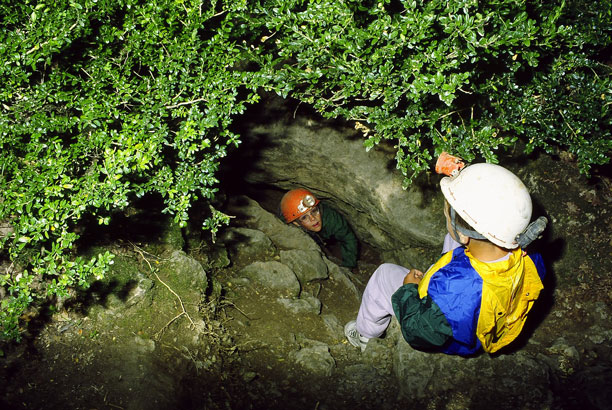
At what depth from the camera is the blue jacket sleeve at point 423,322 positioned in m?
3.04

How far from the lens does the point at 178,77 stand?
9.71 ft

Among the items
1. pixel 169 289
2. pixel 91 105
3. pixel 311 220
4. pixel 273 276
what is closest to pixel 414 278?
pixel 273 276

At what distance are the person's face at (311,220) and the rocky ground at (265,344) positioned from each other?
1.84m

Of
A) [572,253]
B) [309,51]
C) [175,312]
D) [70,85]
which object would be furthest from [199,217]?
[572,253]

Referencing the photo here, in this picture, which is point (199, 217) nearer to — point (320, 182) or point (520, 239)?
point (320, 182)

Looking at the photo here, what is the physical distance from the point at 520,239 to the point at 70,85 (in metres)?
3.59

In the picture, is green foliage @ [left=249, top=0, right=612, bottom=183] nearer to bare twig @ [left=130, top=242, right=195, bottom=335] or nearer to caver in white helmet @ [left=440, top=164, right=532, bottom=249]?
caver in white helmet @ [left=440, top=164, right=532, bottom=249]

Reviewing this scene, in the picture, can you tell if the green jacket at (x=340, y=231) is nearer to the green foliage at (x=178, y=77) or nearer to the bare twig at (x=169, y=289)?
the bare twig at (x=169, y=289)

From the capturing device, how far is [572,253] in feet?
15.5

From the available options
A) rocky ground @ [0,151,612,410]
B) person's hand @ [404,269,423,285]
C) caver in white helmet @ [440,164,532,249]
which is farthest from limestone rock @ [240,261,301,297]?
caver in white helmet @ [440,164,532,249]

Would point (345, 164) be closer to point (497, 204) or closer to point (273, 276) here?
point (273, 276)

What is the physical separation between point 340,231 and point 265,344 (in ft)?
11.1

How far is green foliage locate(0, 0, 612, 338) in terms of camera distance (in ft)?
8.28

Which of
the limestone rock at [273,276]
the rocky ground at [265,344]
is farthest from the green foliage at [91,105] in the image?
the limestone rock at [273,276]
